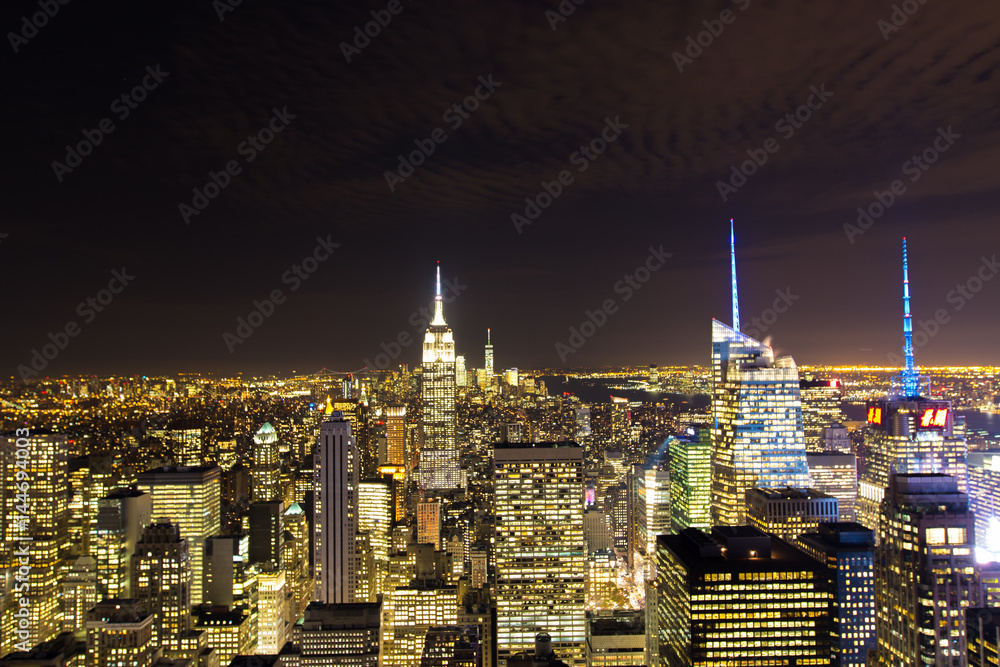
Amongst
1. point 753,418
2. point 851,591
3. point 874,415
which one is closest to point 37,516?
point 851,591

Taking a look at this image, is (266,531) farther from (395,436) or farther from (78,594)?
(395,436)

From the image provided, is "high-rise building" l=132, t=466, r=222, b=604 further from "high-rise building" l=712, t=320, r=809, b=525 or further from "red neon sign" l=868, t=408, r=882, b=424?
"red neon sign" l=868, t=408, r=882, b=424

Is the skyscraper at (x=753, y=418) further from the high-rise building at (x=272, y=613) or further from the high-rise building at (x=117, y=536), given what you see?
the high-rise building at (x=117, y=536)

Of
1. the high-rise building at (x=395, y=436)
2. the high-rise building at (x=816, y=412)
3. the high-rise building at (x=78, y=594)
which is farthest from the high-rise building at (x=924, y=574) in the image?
the high-rise building at (x=395, y=436)

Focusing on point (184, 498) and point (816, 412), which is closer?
point (184, 498)

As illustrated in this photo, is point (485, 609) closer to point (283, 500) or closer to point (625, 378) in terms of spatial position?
point (283, 500)

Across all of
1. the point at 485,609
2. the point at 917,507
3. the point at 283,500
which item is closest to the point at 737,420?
the point at 485,609
